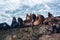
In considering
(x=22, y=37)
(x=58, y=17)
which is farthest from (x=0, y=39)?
(x=58, y=17)

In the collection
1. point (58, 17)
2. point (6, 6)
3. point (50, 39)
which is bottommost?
Result: point (50, 39)

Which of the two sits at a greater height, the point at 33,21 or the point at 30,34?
the point at 33,21

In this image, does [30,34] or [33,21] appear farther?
[33,21]

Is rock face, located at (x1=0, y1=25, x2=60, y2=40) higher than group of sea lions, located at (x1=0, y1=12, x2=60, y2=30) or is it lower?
lower

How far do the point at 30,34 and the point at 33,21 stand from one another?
0.84m

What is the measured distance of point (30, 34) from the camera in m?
7.07

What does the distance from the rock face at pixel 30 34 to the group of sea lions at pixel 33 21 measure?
0.95 feet

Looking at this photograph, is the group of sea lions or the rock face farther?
the group of sea lions

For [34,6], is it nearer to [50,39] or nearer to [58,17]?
[58,17]

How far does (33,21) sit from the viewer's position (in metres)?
7.72

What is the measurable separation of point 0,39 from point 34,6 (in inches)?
87.3

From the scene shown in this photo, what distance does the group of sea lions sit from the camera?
7466 mm

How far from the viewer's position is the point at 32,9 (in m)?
8.09

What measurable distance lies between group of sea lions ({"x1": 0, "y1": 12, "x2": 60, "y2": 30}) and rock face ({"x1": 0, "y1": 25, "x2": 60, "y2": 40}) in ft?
0.95
